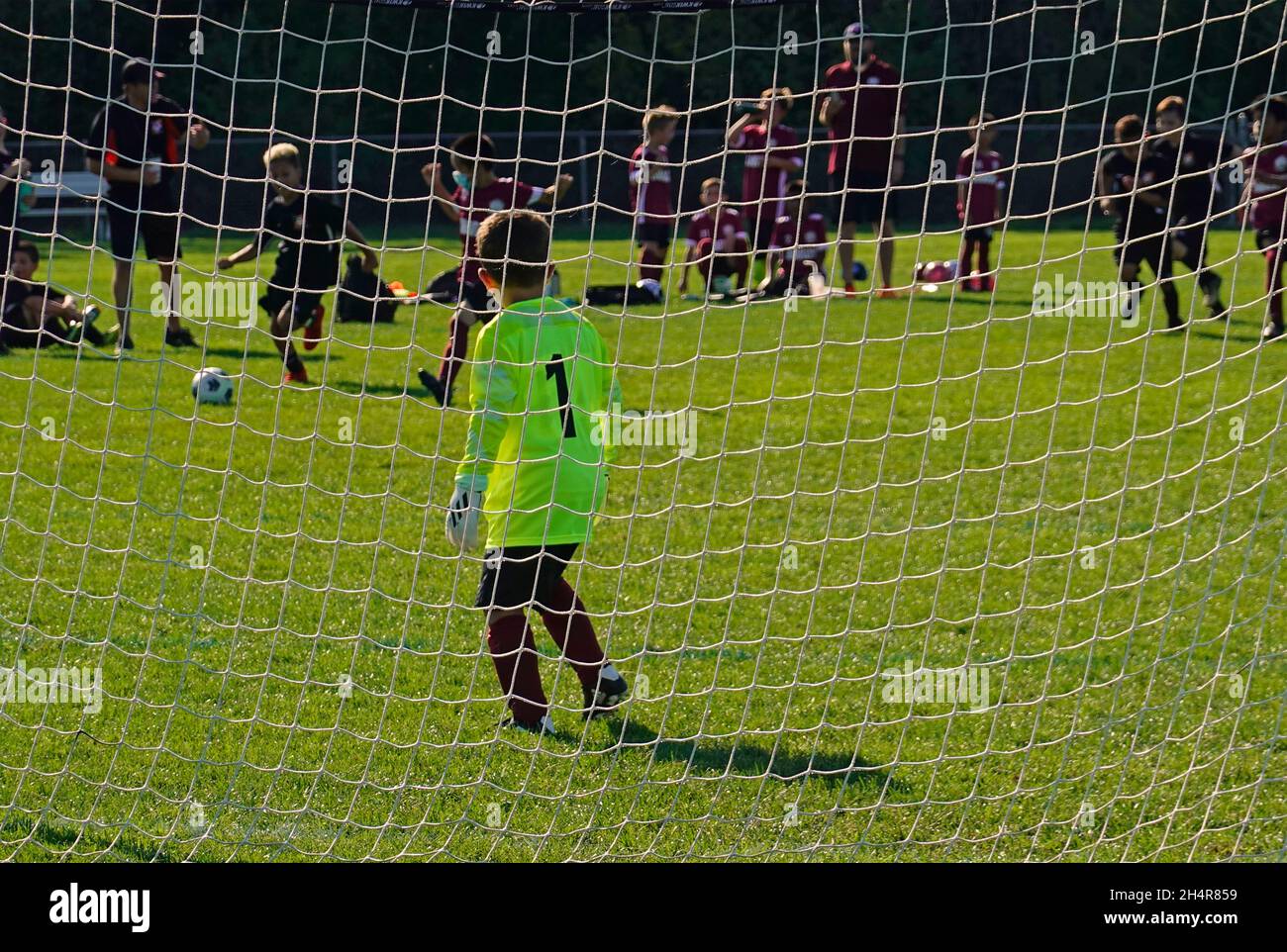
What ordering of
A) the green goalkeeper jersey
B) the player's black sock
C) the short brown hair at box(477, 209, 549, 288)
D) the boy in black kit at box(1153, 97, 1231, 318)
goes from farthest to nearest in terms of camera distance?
1. the player's black sock
2. the boy in black kit at box(1153, 97, 1231, 318)
3. the short brown hair at box(477, 209, 549, 288)
4. the green goalkeeper jersey

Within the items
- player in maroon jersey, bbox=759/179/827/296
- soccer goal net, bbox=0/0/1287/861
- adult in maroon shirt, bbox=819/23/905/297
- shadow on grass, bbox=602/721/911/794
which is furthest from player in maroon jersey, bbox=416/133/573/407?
shadow on grass, bbox=602/721/911/794

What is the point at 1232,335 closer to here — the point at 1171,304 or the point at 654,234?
the point at 1171,304

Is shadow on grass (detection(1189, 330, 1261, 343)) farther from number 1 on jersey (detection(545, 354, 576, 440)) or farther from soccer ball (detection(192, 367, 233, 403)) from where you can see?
number 1 on jersey (detection(545, 354, 576, 440))

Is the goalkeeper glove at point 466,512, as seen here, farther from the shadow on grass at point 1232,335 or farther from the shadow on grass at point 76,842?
the shadow on grass at point 1232,335

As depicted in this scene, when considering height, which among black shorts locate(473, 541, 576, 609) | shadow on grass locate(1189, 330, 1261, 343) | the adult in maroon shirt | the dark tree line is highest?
black shorts locate(473, 541, 576, 609)

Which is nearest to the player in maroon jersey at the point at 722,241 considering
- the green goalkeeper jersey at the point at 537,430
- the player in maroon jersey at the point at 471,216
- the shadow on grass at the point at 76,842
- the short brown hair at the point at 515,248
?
the player in maroon jersey at the point at 471,216

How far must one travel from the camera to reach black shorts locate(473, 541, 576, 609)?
4254 mm

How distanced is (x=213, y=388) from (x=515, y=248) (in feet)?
14.4

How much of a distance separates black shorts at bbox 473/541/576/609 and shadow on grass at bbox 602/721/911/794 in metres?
0.49

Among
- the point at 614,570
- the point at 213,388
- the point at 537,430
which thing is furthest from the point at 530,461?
the point at 213,388

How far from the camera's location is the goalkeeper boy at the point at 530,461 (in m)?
4.23

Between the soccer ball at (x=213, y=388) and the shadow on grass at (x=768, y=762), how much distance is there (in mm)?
4551

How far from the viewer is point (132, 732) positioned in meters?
4.31
